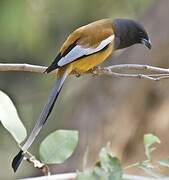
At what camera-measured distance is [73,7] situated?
4.42 metres

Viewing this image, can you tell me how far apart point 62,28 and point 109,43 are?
274 centimetres

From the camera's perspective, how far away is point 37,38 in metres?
4.38

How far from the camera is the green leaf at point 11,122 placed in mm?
1015

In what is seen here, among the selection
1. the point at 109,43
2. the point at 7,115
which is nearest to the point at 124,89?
the point at 109,43

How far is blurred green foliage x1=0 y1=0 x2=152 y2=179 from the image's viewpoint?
4113mm

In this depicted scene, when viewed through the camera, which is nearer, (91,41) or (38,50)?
(91,41)

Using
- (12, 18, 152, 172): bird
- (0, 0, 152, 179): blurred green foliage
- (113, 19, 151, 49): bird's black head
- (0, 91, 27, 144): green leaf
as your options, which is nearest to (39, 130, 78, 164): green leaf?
(0, 91, 27, 144): green leaf

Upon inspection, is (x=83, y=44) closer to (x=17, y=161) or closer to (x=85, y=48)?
(x=85, y=48)

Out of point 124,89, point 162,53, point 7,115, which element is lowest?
point 124,89

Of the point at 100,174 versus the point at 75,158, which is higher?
the point at 100,174

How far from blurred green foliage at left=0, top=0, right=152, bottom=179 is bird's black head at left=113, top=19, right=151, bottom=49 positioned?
2.08 m

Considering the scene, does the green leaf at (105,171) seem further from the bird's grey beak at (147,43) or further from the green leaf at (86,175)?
the bird's grey beak at (147,43)

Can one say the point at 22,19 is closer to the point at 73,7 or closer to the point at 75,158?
the point at 73,7

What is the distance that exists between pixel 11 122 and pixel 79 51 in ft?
2.23
